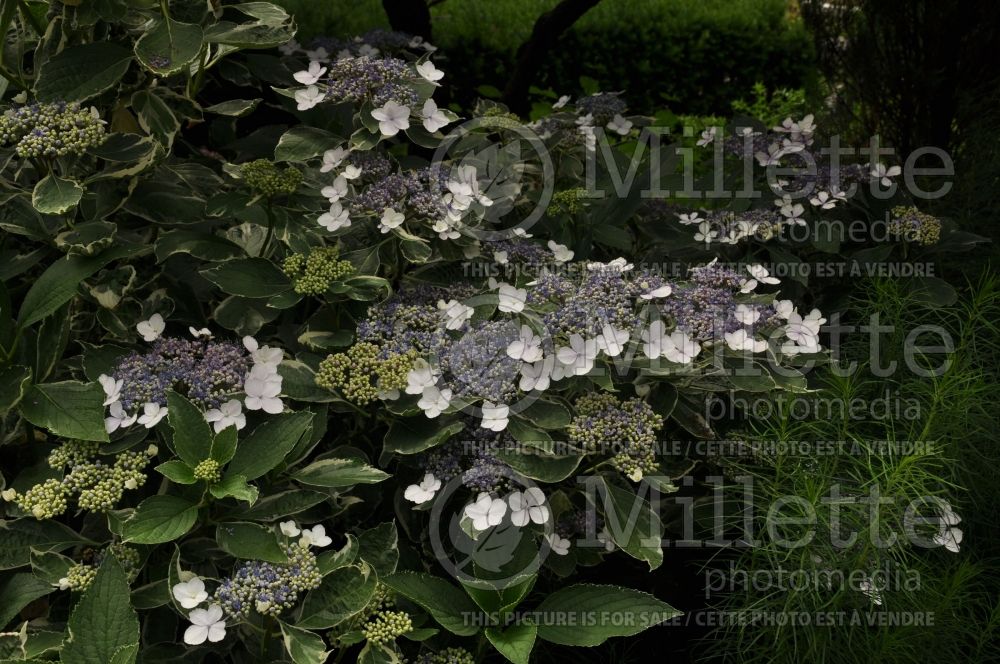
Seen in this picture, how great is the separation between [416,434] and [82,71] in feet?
3.64

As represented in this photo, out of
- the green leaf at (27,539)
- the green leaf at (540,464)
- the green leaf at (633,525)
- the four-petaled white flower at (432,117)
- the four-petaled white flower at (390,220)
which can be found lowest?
the green leaf at (27,539)

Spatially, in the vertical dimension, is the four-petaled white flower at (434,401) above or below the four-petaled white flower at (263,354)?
above

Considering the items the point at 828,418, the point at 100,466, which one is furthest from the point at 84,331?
the point at 828,418

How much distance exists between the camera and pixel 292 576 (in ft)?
5.52

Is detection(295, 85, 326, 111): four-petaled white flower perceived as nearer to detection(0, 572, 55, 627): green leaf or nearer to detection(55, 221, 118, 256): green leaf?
detection(55, 221, 118, 256): green leaf

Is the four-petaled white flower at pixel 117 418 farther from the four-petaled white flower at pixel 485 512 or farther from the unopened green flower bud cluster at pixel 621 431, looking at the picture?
the unopened green flower bud cluster at pixel 621 431

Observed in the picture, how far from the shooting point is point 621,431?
187cm

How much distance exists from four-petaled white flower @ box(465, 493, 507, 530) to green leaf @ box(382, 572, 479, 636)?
16 cm

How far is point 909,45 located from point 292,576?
3266 millimetres

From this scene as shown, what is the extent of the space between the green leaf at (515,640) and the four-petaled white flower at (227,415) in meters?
0.64

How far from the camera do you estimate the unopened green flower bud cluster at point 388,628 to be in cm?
174

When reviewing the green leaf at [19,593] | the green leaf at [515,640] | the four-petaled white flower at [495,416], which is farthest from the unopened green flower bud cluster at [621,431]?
the green leaf at [19,593]

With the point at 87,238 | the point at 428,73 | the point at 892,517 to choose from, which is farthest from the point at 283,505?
the point at 892,517

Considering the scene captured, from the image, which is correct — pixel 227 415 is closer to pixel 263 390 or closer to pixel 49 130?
pixel 263 390
